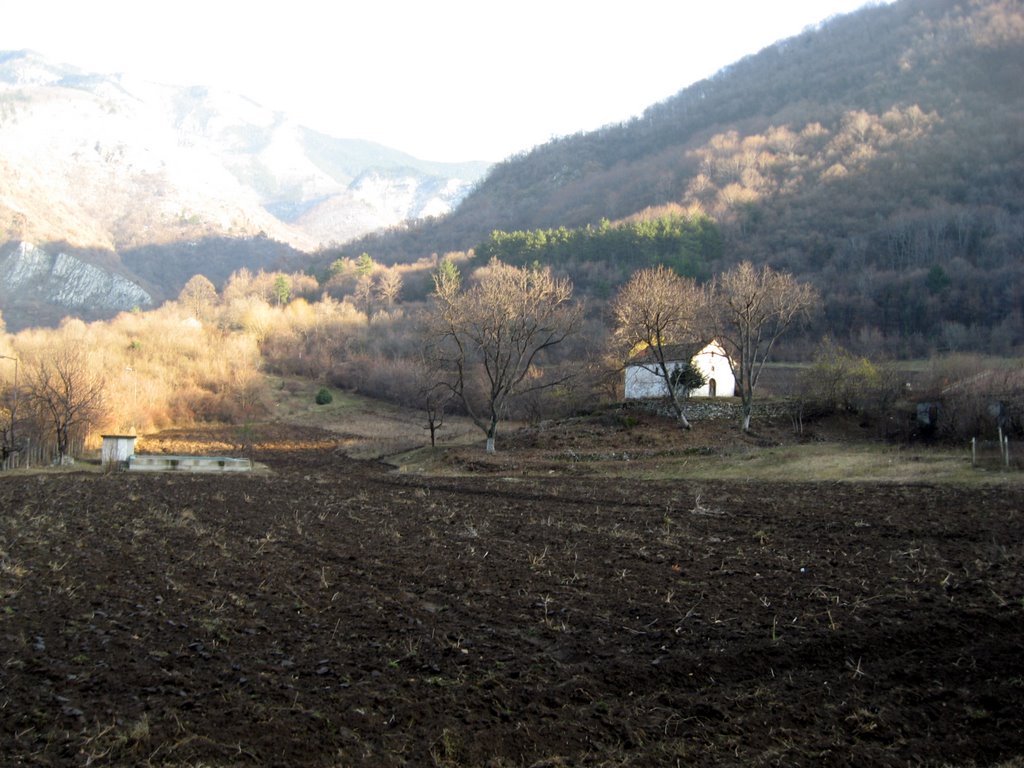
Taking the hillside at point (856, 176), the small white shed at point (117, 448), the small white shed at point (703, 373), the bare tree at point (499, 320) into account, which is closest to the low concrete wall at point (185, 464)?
the small white shed at point (117, 448)

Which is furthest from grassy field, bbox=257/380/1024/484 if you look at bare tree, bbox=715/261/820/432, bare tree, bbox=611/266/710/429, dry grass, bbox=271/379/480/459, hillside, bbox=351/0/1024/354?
hillside, bbox=351/0/1024/354

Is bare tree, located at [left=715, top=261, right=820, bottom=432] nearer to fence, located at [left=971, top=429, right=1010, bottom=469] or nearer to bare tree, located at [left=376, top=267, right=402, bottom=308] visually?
fence, located at [left=971, top=429, right=1010, bottom=469]

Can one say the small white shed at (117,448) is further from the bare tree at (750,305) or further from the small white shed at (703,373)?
the bare tree at (750,305)

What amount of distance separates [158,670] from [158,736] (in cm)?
180

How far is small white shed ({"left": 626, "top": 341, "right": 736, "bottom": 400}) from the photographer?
2018 inches

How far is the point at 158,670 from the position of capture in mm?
8172

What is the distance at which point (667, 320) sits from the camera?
43.2 meters

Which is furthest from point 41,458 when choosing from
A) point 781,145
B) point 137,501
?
point 781,145

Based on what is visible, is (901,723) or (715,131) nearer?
(901,723)

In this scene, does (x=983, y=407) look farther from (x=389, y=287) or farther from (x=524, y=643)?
Result: (x=389, y=287)

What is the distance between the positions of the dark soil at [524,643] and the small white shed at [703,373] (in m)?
32.9

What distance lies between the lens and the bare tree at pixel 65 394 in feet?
149

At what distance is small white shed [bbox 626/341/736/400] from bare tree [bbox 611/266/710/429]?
108 centimetres

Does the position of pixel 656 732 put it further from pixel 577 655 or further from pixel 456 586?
pixel 456 586
